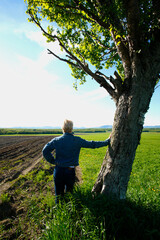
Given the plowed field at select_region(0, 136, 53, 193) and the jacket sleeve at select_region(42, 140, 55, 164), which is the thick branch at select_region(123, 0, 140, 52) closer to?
the jacket sleeve at select_region(42, 140, 55, 164)

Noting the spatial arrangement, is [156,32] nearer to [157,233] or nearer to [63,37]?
[63,37]

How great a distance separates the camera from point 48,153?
321 centimetres

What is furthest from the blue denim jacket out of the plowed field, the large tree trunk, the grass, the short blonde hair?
the plowed field

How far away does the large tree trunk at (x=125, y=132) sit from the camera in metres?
2.63

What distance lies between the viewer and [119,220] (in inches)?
85.4

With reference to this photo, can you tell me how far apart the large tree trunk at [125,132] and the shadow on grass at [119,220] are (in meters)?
0.37

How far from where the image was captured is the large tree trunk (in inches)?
104

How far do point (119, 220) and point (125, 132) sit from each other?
65.8 inches

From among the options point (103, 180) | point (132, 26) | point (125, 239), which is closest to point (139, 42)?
point (132, 26)

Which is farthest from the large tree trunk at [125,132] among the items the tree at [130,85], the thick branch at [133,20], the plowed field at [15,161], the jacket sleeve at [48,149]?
the plowed field at [15,161]

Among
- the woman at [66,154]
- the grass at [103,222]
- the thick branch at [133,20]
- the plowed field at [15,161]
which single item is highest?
the thick branch at [133,20]

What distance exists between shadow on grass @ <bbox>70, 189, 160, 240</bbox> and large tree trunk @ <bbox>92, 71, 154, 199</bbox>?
37 cm

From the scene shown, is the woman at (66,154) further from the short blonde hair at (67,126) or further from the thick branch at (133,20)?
the thick branch at (133,20)

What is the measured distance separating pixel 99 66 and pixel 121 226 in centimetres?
583
